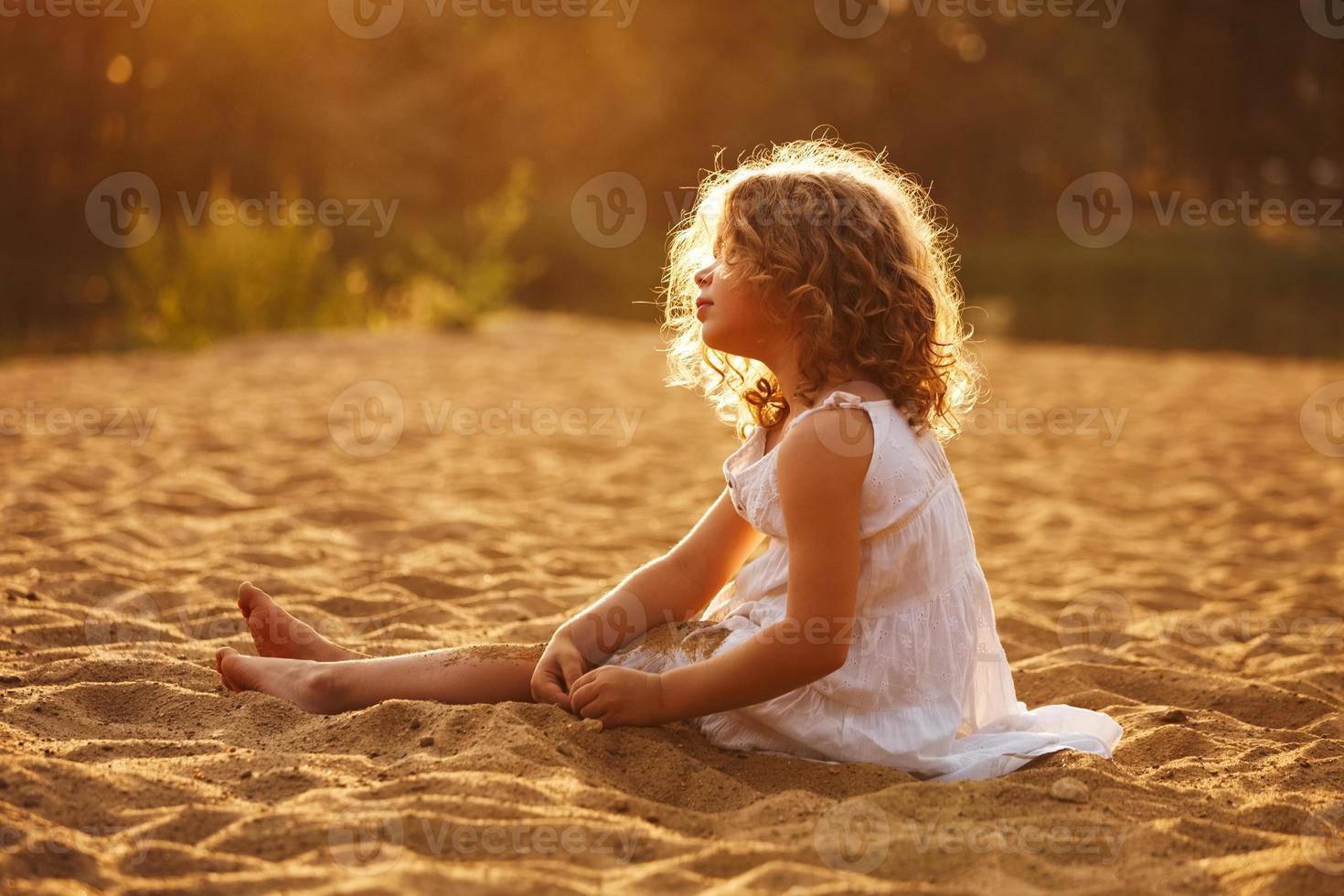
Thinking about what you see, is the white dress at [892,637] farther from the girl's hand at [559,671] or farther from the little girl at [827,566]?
the girl's hand at [559,671]

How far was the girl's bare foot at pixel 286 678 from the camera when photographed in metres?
2.42

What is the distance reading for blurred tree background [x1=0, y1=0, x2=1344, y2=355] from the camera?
17344mm

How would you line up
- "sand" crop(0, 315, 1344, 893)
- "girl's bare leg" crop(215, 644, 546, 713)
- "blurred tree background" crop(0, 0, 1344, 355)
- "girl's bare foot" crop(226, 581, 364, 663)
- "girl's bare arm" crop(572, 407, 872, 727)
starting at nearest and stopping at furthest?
Answer: "sand" crop(0, 315, 1344, 893) → "girl's bare arm" crop(572, 407, 872, 727) → "girl's bare leg" crop(215, 644, 546, 713) → "girl's bare foot" crop(226, 581, 364, 663) → "blurred tree background" crop(0, 0, 1344, 355)

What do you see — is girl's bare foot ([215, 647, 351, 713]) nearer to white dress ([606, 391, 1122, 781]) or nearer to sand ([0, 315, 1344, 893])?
sand ([0, 315, 1344, 893])

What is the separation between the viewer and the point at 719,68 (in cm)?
2952

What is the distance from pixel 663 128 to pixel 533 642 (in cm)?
2810

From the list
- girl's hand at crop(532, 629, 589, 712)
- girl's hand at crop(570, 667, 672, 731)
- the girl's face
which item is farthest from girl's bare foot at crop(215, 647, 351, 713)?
the girl's face

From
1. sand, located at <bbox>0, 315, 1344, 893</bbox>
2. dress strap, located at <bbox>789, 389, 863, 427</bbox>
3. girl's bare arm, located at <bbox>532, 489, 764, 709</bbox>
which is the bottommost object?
sand, located at <bbox>0, 315, 1344, 893</bbox>

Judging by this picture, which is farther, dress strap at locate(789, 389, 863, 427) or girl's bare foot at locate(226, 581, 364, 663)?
girl's bare foot at locate(226, 581, 364, 663)

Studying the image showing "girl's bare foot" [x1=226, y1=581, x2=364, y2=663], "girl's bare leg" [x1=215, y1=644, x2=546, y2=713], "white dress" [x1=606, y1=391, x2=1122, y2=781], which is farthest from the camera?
"girl's bare foot" [x1=226, y1=581, x2=364, y2=663]

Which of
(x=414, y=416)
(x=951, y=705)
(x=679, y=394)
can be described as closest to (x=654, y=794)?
(x=951, y=705)

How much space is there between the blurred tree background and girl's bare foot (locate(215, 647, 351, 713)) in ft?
30.5

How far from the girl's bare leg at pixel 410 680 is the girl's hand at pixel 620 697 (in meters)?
0.20

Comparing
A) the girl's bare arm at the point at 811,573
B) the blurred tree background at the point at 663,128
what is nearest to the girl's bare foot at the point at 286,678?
the girl's bare arm at the point at 811,573
